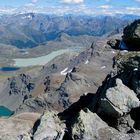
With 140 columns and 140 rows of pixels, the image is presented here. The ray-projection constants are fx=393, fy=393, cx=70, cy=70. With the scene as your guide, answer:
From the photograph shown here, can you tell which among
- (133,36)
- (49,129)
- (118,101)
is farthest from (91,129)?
(133,36)

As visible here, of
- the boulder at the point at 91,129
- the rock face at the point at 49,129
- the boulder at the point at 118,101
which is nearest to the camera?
the boulder at the point at 91,129

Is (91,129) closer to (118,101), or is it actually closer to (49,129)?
(118,101)

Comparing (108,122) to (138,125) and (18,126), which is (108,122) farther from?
(18,126)

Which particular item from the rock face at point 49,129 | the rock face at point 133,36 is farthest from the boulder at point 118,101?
the rock face at point 133,36

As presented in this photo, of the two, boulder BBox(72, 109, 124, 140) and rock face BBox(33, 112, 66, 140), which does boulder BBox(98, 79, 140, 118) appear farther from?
rock face BBox(33, 112, 66, 140)

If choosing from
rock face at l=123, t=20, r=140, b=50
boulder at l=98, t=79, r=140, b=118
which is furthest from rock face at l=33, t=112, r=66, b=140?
rock face at l=123, t=20, r=140, b=50

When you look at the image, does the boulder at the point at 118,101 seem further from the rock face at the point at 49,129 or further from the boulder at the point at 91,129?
the rock face at the point at 49,129
